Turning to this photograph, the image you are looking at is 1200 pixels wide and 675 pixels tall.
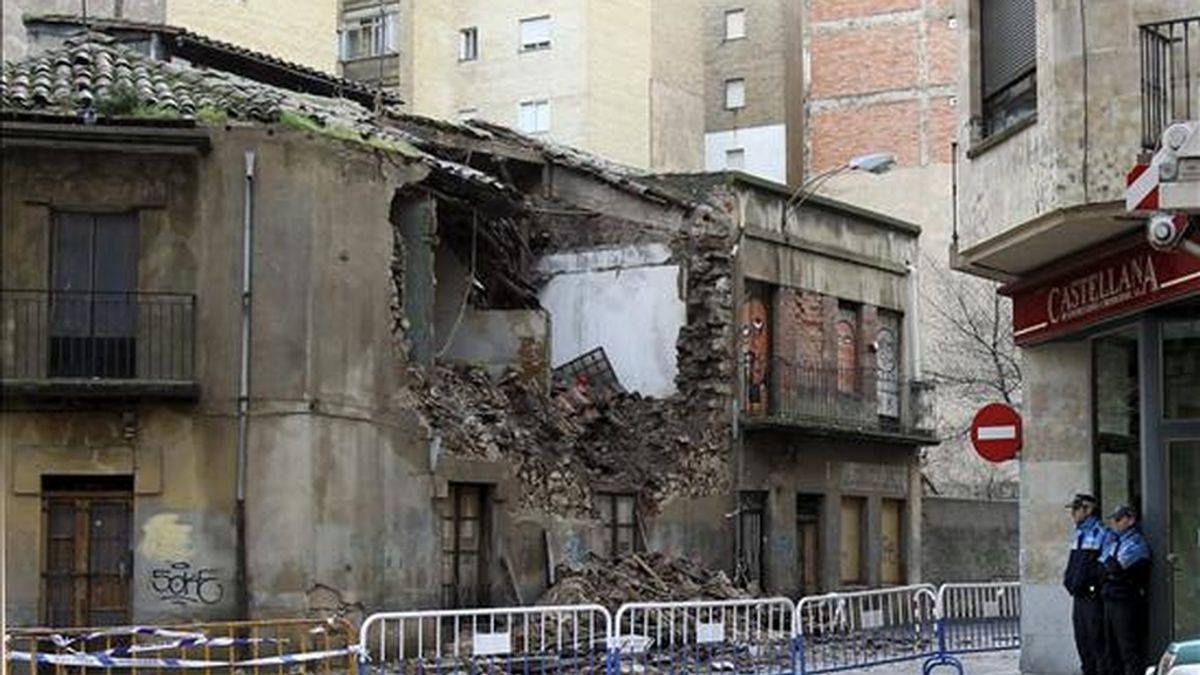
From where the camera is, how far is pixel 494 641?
18.5 metres

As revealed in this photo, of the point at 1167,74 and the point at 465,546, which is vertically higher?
the point at 1167,74

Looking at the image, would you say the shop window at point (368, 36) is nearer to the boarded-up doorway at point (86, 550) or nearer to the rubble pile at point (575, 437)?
the rubble pile at point (575, 437)

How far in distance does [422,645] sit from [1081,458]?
23.4ft

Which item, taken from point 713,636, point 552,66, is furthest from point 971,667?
point 552,66

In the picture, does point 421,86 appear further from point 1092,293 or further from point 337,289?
point 1092,293

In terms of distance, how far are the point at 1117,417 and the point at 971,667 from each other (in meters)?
6.08

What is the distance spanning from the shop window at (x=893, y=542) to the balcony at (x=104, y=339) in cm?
1769

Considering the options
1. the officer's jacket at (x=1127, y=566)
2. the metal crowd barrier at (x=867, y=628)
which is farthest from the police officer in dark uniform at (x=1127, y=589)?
the metal crowd barrier at (x=867, y=628)

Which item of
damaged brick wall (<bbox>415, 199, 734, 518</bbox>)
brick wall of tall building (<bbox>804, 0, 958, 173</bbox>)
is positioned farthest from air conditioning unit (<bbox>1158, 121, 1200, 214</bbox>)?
brick wall of tall building (<bbox>804, 0, 958, 173</bbox>)

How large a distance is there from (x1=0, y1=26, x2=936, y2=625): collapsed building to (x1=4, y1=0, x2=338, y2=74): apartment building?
32.3 feet

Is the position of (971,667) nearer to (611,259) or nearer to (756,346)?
(756,346)

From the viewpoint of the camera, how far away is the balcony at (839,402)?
33844mm

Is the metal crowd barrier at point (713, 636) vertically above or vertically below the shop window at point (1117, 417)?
below

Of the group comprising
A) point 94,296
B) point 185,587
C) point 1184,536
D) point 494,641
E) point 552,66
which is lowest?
point 494,641
